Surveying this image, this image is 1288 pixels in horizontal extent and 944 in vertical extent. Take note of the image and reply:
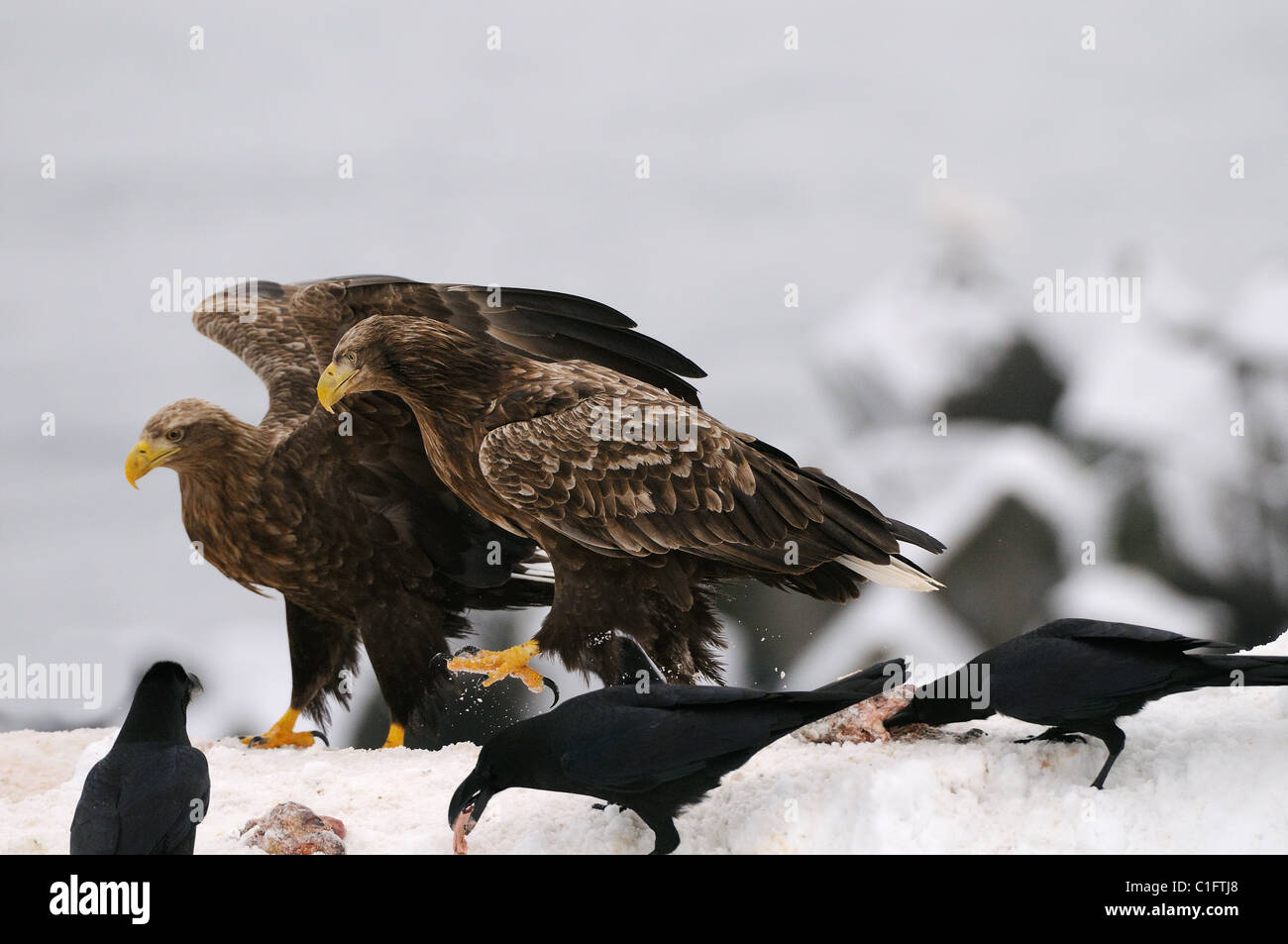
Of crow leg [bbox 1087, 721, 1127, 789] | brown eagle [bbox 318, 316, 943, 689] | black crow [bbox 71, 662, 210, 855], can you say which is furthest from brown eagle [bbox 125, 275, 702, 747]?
crow leg [bbox 1087, 721, 1127, 789]

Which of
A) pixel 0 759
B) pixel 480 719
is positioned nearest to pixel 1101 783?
pixel 480 719

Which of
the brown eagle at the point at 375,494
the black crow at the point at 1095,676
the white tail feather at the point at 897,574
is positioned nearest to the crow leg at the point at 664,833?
the black crow at the point at 1095,676

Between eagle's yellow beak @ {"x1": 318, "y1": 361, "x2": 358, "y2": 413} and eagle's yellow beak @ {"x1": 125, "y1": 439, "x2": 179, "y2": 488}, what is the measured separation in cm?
70

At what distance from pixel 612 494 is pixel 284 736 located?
1.66 meters

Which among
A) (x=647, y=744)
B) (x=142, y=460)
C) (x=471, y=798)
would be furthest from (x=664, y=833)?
(x=142, y=460)

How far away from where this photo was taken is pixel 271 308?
4.29 meters

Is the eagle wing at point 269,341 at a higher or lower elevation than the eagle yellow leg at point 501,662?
higher

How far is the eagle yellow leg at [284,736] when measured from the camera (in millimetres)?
3877

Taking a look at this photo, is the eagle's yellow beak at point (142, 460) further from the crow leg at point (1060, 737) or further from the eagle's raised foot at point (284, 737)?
the crow leg at point (1060, 737)

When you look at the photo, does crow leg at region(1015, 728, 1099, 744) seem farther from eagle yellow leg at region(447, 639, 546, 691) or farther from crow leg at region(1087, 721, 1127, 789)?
eagle yellow leg at region(447, 639, 546, 691)

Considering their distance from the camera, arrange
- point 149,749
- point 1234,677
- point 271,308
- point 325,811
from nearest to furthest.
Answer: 1. point 1234,677
2. point 149,749
3. point 325,811
4. point 271,308
